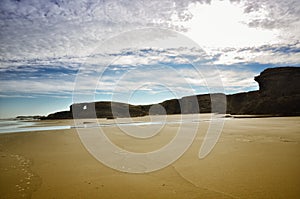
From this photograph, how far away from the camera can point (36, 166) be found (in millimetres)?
6590

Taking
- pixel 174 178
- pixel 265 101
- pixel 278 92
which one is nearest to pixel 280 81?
pixel 278 92

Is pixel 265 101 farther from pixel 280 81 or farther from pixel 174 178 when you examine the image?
pixel 174 178

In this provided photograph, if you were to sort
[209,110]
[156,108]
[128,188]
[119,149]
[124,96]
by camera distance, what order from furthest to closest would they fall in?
[156,108] → [209,110] → [124,96] → [119,149] → [128,188]

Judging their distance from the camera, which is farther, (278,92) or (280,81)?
(280,81)

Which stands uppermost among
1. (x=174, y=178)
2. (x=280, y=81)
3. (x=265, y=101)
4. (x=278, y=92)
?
(x=280, y=81)

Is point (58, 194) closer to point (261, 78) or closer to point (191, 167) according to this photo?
point (191, 167)

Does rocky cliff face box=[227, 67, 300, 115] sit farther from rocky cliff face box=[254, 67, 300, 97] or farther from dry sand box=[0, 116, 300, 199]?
dry sand box=[0, 116, 300, 199]

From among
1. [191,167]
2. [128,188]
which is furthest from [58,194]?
[191,167]

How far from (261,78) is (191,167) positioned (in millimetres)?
42294

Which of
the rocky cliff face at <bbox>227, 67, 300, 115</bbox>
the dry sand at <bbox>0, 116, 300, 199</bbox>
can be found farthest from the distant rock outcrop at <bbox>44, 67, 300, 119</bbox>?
the dry sand at <bbox>0, 116, 300, 199</bbox>

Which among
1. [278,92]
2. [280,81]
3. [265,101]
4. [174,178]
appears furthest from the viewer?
[280,81]

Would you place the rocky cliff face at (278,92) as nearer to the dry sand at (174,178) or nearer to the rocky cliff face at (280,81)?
the rocky cliff face at (280,81)

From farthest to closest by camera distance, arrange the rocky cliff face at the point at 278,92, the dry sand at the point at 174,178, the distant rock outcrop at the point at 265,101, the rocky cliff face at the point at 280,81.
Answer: the rocky cliff face at the point at 280,81, the distant rock outcrop at the point at 265,101, the rocky cliff face at the point at 278,92, the dry sand at the point at 174,178

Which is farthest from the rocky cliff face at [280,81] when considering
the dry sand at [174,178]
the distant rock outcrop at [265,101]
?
the dry sand at [174,178]
